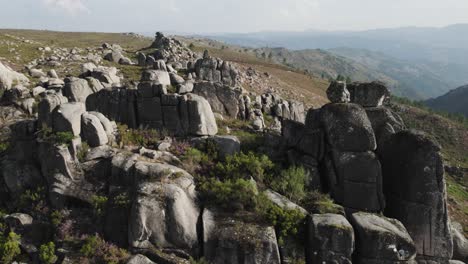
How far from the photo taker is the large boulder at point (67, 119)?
24.2m

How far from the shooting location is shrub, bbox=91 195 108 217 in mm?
21188

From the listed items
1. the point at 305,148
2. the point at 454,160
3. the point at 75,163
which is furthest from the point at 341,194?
the point at 454,160

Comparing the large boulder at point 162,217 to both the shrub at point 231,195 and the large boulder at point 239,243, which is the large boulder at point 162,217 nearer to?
the large boulder at point 239,243

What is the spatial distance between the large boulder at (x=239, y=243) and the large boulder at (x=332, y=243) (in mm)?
2123

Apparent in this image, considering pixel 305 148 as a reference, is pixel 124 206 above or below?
below

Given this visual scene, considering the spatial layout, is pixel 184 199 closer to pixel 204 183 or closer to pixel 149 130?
pixel 204 183

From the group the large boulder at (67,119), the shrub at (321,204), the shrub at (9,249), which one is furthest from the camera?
the large boulder at (67,119)

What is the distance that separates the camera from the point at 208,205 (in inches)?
853

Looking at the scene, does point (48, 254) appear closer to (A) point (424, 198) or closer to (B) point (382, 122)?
(A) point (424, 198)

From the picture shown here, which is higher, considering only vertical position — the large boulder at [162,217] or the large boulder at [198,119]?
the large boulder at [198,119]

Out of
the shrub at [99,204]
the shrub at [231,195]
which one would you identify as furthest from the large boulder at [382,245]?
the shrub at [99,204]

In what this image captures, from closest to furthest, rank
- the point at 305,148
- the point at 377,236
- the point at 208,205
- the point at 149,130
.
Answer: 1. the point at 377,236
2. the point at 208,205
3. the point at 305,148
4. the point at 149,130

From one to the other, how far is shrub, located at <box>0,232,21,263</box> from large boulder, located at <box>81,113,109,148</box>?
7.26m

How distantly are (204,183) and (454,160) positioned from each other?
4649 inches
